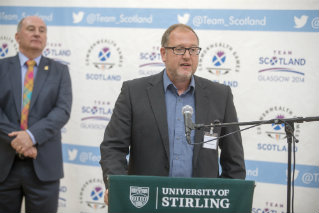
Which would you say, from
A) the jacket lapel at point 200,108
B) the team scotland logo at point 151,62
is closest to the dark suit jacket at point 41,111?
the team scotland logo at point 151,62

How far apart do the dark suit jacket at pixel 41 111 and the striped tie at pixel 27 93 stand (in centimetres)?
4

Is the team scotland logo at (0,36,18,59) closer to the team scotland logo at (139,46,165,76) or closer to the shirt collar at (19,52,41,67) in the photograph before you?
the shirt collar at (19,52,41,67)

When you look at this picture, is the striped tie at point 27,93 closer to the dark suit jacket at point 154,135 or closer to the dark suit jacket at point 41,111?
the dark suit jacket at point 41,111

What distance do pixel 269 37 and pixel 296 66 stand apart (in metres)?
Result: 0.39

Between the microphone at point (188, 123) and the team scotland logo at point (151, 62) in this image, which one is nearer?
the microphone at point (188, 123)

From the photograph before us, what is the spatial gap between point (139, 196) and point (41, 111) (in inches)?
78.9

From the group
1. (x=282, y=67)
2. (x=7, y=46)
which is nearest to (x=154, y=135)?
(x=282, y=67)

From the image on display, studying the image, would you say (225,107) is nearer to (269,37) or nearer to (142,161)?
(142,161)

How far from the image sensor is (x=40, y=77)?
307 cm

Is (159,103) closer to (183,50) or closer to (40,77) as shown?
(183,50)

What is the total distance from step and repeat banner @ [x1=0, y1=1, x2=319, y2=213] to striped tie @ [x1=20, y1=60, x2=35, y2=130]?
971 mm

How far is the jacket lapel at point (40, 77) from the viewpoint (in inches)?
119

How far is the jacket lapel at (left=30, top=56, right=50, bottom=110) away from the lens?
3.02 m

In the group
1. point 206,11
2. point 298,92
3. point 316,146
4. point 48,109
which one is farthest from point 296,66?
point 48,109
